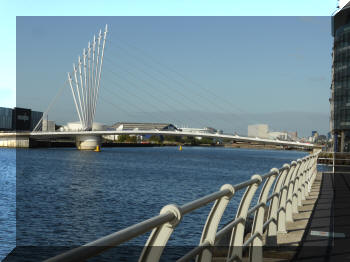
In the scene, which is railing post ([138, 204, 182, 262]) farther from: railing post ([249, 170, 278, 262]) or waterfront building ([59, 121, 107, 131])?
waterfront building ([59, 121, 107, 131])

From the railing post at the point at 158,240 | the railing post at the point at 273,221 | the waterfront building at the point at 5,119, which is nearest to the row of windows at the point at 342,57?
the railing post at the point at 273,221

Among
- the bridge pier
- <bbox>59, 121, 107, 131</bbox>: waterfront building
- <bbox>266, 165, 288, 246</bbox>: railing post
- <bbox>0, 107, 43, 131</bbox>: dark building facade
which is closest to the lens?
<bbox>266, 165, 288, 246</bbox>: railing post

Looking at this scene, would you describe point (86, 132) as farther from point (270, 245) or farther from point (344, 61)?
point (270, 245)

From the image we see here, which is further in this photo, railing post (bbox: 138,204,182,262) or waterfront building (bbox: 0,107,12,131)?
waterfront building (bbox: 0,107,12,131)

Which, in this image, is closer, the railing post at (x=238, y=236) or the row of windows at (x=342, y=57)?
the railing post at (x=238, y=236)

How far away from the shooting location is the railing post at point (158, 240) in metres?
2.10

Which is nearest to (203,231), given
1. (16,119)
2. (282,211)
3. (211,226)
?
(211,226)

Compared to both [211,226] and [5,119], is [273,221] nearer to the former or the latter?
[211,226]

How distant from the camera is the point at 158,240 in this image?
219 centimetres

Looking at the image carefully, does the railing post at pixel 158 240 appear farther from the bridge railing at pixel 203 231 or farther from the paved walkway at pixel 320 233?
the paved walkway at pixel 320 233

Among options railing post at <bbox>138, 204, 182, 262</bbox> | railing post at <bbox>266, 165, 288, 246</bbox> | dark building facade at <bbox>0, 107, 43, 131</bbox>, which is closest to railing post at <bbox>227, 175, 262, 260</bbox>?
railing post at <bbox>138, 204, 182, 262</bbox>

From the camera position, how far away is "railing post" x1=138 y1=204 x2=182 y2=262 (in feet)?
6.90
